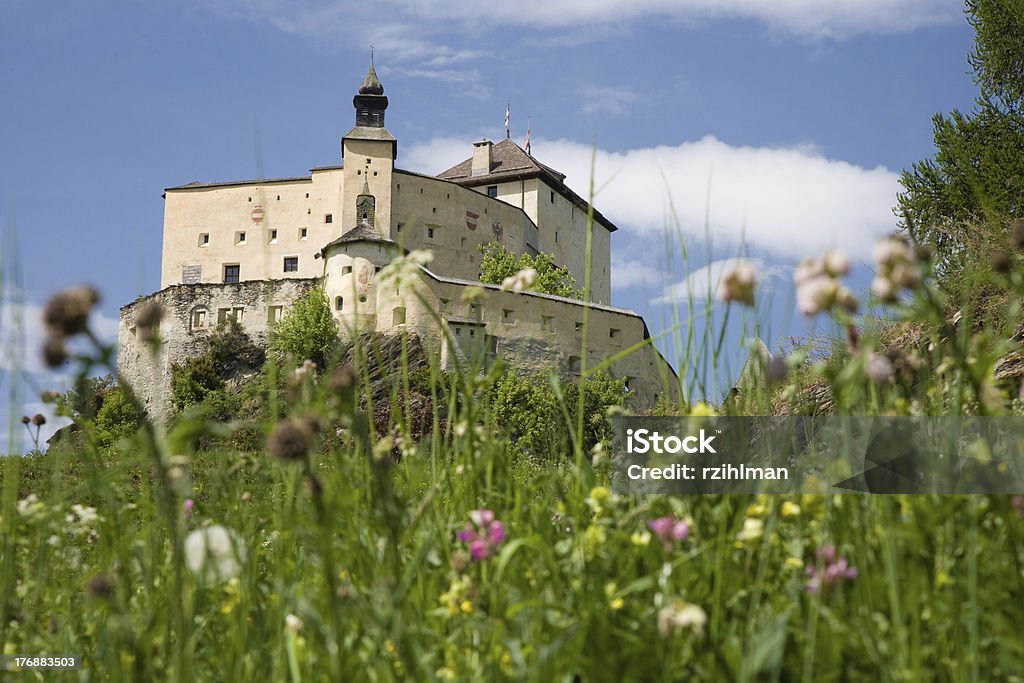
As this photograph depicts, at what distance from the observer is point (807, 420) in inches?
100

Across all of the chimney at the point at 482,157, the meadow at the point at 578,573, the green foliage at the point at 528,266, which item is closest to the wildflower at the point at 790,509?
the meadow at the point at 578,573

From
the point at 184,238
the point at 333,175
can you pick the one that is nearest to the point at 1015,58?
the point at 333,175

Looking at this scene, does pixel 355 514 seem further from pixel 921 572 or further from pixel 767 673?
pixel 921 572

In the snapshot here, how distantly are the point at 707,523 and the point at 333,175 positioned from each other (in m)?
48.1

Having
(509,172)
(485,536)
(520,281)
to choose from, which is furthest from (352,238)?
(485,536)

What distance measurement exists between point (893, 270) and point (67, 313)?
3.44 feet

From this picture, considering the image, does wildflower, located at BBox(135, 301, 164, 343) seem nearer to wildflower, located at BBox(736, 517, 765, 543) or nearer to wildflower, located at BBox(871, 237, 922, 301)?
wildflower, located at BBox(871, 237, 922, 301)

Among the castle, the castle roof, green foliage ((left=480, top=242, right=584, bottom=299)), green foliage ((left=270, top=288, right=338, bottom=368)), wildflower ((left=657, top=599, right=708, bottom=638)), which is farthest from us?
the castle roof

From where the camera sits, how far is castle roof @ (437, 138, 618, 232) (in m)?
53.3

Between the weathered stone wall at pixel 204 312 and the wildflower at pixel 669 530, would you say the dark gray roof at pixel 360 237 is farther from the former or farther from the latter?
the wildflower at pixel 669 530

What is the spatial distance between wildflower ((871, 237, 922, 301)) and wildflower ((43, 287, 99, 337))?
101cm

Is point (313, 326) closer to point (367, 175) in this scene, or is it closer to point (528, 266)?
point (528, 266)

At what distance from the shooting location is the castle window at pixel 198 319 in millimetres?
44000

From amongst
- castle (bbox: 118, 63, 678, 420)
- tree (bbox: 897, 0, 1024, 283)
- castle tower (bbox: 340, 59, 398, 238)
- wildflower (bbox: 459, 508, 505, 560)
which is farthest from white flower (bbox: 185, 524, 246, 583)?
castle tower (bbox: 340, 59, 398, 238)
